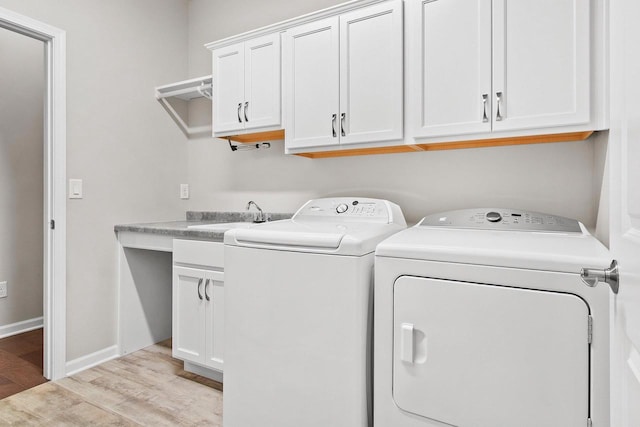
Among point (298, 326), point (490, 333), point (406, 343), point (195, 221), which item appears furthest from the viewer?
point (195, 221)

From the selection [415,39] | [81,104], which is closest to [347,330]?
[415,39]

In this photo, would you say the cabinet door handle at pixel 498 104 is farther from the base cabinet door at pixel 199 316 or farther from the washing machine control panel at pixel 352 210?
the base cabinet door at pixel 199 316

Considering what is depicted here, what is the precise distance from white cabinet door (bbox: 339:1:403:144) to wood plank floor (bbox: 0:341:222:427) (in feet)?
5.32

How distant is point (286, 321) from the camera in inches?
57.9

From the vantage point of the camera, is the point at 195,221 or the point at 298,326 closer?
the point at 298,326

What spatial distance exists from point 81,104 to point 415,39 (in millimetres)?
2052

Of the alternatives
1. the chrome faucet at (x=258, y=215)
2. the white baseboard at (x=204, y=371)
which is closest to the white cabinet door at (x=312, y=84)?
the chrome faucet at (x=258, y=215)

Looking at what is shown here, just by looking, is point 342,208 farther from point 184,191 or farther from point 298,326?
point 184,191

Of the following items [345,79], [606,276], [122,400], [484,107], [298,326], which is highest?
[345,79]

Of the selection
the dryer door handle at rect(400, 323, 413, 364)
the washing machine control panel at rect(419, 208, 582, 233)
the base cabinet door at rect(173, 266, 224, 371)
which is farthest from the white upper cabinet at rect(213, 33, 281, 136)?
the dryer door handle at rect(400, 323, 413, 364)

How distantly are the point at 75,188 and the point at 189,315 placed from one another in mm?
1075

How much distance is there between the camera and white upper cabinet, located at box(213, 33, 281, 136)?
2259mm

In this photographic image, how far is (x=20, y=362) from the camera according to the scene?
95.7 inches

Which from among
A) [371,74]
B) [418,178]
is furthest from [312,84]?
[418,178]
